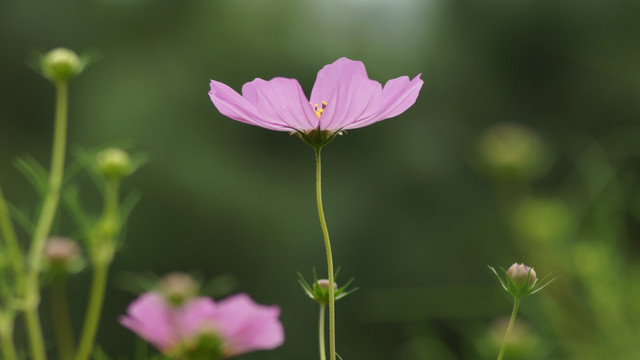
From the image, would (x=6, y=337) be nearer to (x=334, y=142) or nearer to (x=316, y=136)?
(x=316, y=136)

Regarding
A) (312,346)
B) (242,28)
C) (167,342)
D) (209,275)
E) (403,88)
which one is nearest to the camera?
(167,342)

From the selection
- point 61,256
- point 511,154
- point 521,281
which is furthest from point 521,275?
point 511,154

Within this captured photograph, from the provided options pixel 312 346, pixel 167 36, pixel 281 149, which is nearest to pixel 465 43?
pixel 281 149

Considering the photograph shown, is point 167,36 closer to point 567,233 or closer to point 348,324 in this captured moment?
point 348,324

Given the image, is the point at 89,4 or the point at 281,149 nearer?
the point at 281,149

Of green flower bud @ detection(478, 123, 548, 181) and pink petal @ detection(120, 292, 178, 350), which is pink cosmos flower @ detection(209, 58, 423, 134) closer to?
pink petal @ detection(120, 292, 178, 350)

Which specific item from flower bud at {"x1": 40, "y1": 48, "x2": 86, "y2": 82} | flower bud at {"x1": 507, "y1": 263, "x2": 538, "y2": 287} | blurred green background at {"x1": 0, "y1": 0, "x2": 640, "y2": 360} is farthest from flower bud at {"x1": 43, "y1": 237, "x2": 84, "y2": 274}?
blurred green background at {"x1": 0, "y1": 0, "x2": 640, "y2": 360}

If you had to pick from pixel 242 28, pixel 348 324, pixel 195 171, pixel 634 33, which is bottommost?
pixel 348 324
